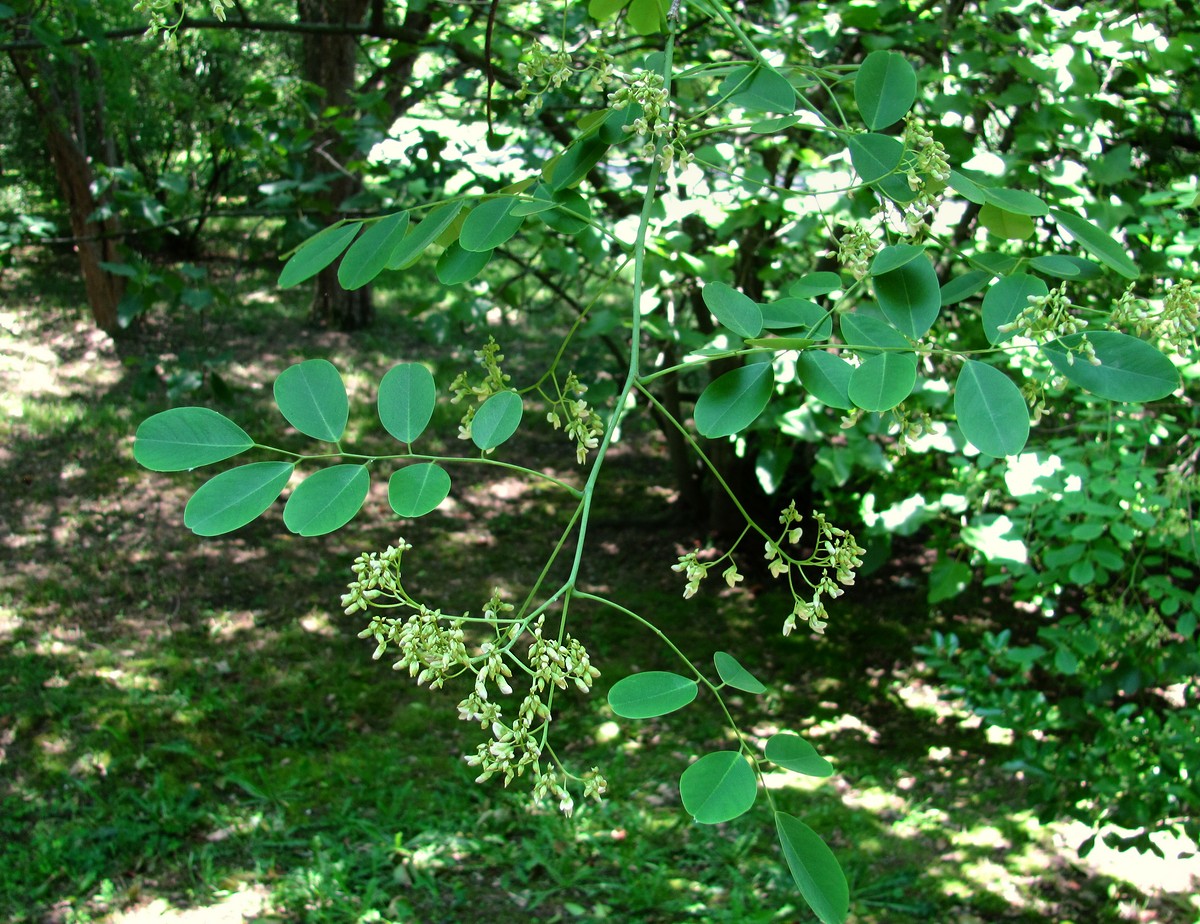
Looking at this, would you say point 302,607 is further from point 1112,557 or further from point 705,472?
point 1112,557

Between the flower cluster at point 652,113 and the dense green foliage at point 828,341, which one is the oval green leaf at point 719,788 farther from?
the flower cluster at point 652,113

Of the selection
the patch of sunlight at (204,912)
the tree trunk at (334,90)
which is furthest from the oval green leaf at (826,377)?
the tree trunk at (334,90)

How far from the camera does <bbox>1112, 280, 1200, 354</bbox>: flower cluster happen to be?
2.85ft

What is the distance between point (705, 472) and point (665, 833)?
2.47 metres

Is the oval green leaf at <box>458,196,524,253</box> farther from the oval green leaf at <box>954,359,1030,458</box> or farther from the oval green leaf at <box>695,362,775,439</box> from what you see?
the oval green leaf at <box>954,359,1030,458</box>

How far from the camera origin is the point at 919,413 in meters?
0.94

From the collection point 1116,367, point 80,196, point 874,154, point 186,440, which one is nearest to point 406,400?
point 186,440

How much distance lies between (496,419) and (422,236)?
274mm

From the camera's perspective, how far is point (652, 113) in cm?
97

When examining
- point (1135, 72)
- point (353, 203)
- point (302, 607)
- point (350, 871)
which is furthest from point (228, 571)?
point (1135, 72)

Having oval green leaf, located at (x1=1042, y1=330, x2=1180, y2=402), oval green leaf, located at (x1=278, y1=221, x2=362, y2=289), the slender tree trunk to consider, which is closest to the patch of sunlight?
oval green leaf, located at (x1=278, y1=221, x2=362, y2=289)

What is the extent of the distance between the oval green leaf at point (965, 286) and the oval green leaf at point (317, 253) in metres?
0.67

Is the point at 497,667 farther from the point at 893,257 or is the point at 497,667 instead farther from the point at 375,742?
the point at 375,742

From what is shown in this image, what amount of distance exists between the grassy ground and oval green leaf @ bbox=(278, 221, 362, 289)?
6.37 ft
